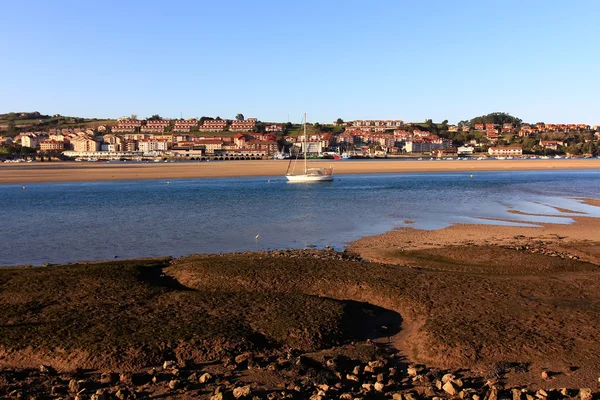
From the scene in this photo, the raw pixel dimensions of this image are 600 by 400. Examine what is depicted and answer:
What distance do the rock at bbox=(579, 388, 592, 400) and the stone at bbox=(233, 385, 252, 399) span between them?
4.55 m

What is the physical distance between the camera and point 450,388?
295 inches

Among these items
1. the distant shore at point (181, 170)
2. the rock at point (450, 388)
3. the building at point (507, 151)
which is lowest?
the distant shore at point (181, 170)

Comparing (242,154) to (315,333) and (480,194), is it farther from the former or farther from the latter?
(315,333)

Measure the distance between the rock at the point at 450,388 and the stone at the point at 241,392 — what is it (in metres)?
2.76

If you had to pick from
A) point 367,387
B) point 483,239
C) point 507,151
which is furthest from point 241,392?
point 507,151

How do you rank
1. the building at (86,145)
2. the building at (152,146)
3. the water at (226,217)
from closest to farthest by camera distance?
the water at (226,217)
the building at (86,145)
the building at (152,146)

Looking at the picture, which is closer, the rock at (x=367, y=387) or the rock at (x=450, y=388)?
the rock at (x=450, y=388)

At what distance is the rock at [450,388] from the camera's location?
744cm

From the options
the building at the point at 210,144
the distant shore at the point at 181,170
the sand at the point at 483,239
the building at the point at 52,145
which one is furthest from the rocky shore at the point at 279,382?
the building at the point at 52,145

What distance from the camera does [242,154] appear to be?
174 meters

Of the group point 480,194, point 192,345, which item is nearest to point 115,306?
point 192,345

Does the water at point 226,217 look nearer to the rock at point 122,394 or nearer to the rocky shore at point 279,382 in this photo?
the rocky shore at point 279,382

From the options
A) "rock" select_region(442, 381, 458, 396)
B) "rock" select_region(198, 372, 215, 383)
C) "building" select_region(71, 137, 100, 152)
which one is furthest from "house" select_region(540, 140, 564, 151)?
"rock" select_region(198, 372, 215, 383)

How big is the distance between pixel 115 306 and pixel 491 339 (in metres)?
7.56
